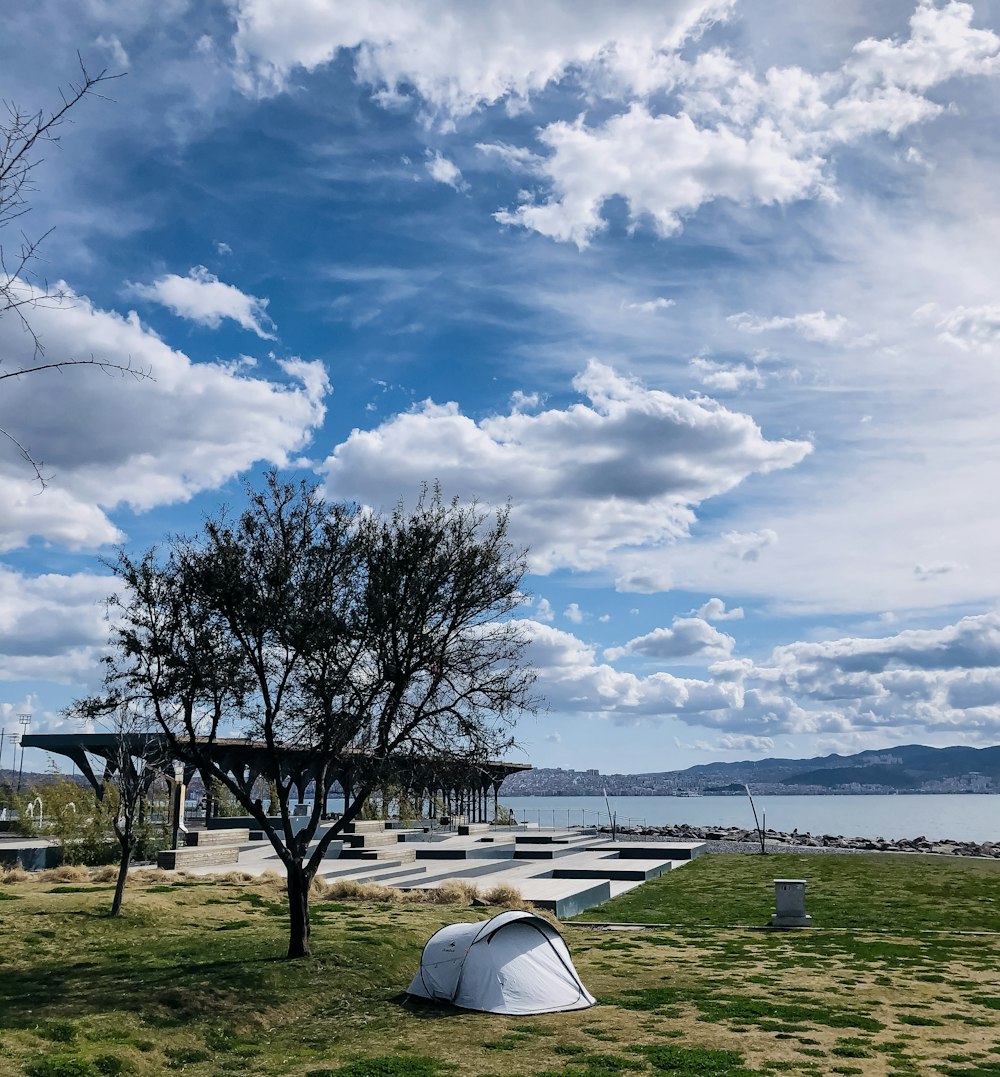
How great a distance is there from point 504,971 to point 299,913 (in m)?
4.30

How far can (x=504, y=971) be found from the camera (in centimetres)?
1605

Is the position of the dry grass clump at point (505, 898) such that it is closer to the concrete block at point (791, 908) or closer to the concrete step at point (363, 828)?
the concrete block at point (791, 908)

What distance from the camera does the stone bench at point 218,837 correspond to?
39.5 meters

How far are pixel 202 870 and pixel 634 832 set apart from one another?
41.8m

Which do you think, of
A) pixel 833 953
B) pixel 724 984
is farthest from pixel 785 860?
pixel 724 984

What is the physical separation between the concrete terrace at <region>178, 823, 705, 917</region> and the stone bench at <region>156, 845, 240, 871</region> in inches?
6.6

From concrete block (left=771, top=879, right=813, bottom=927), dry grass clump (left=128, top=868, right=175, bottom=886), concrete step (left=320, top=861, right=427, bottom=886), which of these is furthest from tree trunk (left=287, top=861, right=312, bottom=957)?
concrete step (left=320, top=861, right=427, bottom=886)

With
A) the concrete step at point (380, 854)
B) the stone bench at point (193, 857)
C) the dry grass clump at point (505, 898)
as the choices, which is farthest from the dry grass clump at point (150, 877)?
the concrete step at point (380, 854)

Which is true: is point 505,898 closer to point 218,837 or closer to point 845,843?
point 218,837

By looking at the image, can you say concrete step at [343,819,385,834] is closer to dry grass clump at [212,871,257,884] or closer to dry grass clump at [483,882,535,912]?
dry grass clump at [212,871,257,884]

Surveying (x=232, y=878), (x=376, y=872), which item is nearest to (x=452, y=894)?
(x=232, y=878)

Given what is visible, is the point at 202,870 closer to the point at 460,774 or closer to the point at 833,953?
the point at 460,774

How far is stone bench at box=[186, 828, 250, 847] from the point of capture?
3947 centimetres

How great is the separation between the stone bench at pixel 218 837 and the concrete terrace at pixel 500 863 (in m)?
0.44
